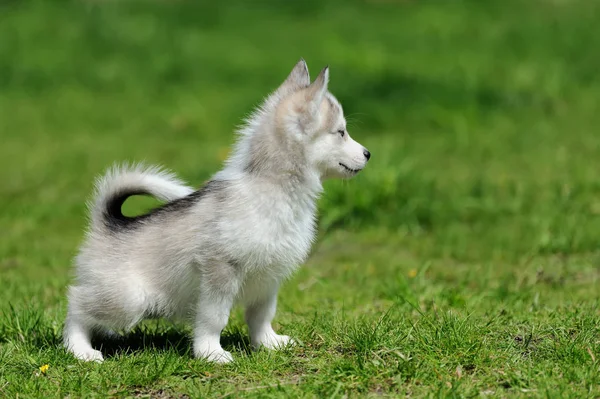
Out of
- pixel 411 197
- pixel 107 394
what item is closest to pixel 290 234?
pixel 107 394

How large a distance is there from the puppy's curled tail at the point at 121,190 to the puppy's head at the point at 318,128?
85 cm

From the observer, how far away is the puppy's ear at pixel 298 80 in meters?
5.36

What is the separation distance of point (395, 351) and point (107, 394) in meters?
1.39

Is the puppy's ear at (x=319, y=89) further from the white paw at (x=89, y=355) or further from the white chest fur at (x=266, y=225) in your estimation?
the white paw at (x=89, y=355)

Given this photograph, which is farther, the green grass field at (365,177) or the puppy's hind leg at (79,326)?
the puppy's hind leg at (79,326)

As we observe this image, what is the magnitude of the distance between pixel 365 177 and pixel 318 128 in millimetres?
3818

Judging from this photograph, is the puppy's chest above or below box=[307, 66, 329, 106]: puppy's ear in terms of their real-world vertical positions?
below

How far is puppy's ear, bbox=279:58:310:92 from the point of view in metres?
5.36

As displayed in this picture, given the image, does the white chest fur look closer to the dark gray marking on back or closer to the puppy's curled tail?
the dark gray marking on back

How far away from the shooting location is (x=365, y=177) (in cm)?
895

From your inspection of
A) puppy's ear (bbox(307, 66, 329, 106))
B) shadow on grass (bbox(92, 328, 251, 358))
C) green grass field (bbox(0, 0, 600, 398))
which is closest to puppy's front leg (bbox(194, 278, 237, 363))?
green grass field (bbox(0, 0, 600, 398))

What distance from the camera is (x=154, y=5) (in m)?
16.2

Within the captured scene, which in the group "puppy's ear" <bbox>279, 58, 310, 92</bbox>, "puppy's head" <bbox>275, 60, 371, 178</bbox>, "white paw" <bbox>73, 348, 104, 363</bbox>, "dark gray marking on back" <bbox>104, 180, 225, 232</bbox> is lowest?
"white paw" <bbox>73, 348, 104, 363</bbox>

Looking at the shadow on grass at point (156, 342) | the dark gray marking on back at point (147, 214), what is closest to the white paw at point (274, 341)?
the shadow on grass at point (156, 342)
